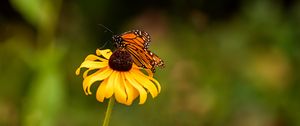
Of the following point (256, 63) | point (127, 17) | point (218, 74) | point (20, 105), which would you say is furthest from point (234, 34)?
point (20, 105)

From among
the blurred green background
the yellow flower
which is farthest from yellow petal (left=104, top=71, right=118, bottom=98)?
the blurred green background

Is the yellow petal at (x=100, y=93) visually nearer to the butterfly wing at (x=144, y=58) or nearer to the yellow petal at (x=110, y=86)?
the yellow petal at (x=110, y=86)

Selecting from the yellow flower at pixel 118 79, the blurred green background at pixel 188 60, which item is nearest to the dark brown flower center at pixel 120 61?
the yellow flower at pixel 118 79

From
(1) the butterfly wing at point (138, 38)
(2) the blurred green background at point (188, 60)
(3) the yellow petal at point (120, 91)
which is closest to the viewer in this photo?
(3) the yellow petal at point (120, 91)

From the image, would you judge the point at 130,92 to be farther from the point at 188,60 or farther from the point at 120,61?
the point at 188,60

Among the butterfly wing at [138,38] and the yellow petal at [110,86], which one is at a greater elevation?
the butterfly wing at [138,38]

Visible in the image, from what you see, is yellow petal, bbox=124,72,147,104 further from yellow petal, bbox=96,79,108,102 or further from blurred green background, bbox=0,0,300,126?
blurred green background, bbox=0,0,300,126

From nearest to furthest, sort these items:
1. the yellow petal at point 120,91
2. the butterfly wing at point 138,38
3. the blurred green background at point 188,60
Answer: the yellow petal at point 120,91 < the butterfly wing at point 138,38 < the blurred green background at point 188,60
